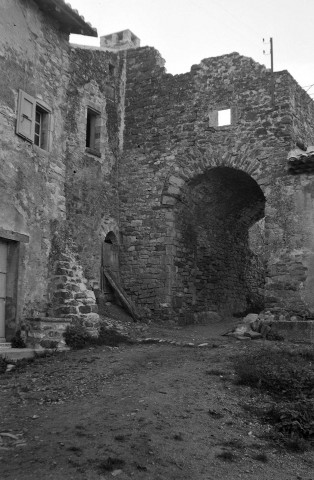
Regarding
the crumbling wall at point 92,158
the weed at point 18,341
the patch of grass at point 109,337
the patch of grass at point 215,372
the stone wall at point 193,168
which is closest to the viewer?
the patch of grass at point 215,372

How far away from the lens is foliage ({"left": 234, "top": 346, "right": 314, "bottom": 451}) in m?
5.42

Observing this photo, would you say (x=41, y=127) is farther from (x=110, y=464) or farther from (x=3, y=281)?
(x=110, y=464)

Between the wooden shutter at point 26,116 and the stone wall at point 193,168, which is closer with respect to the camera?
the wooden shutter at point 26,116

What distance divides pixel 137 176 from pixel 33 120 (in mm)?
4115

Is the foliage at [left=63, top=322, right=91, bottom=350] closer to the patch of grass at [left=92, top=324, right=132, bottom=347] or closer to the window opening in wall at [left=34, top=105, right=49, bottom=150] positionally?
the patch of grass at [left=92, top=324, right=132, bottom=347]

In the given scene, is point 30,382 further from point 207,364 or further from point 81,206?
point 81,206

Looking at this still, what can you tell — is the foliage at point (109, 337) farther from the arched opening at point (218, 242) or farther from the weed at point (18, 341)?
the arched opening at point (218, 242)

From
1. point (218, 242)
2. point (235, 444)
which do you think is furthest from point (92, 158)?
point (235, 444)

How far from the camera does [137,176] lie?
1321cm

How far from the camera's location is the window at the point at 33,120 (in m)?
9.17

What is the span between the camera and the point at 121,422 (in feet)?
16.9

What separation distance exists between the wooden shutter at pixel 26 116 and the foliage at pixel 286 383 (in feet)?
16.6

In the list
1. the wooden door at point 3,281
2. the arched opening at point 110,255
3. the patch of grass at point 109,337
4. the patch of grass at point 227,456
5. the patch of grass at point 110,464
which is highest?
the arched opening at point 110,255

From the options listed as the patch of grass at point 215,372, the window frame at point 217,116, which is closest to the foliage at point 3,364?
the patch of grass at point 215,372
